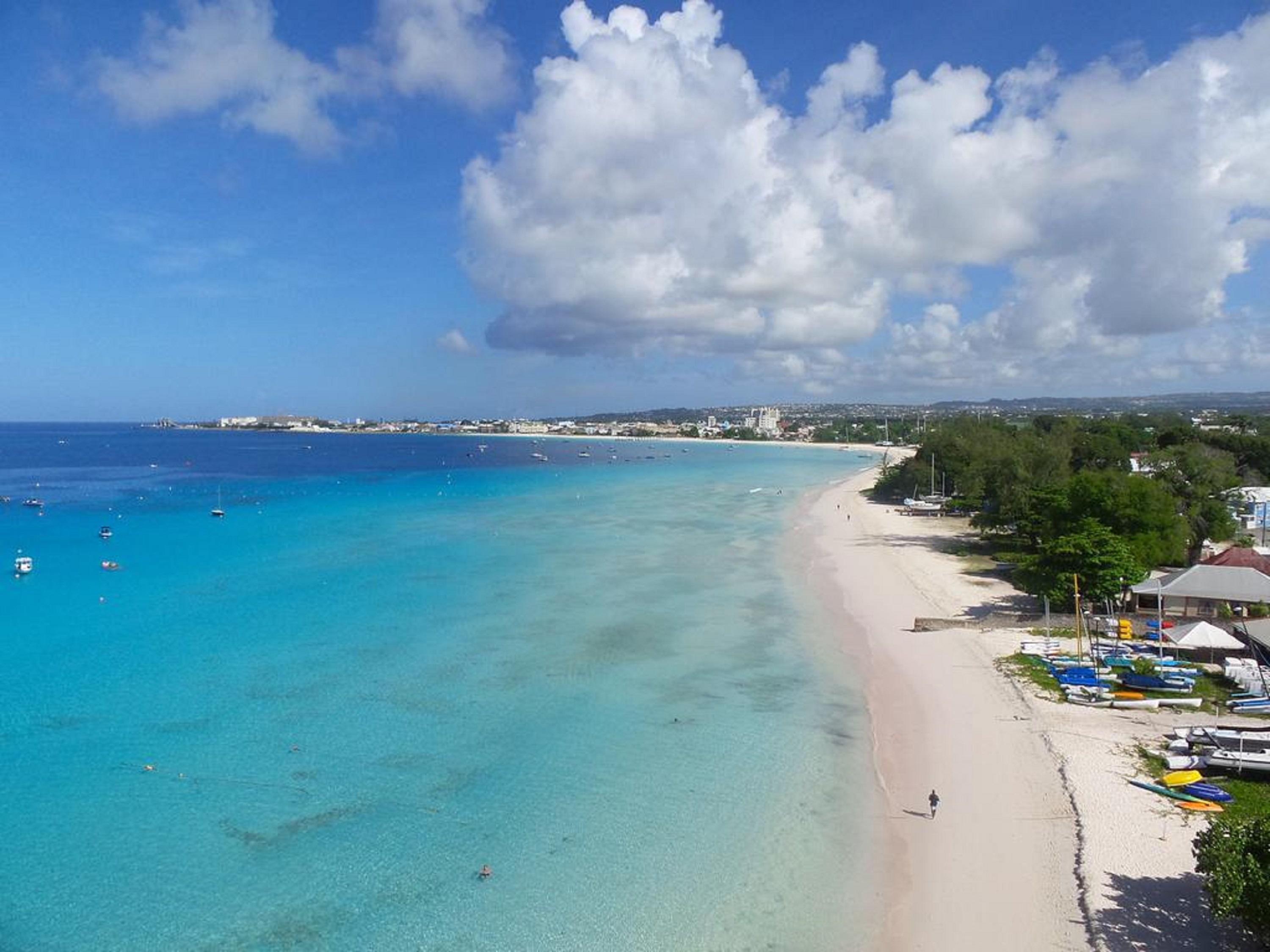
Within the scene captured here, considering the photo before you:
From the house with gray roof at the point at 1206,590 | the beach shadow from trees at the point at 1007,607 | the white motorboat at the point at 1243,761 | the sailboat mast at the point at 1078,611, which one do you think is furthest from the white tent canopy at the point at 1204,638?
the white motorboat at the point at 1243,761

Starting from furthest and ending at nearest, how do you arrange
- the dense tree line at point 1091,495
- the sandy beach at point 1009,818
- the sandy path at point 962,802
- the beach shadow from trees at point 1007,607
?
the beach shadow from trees at point 1007,607
the dense tree line at point 1091,495
the sandy path at point 962,802
the sandy beach at point 1009,818

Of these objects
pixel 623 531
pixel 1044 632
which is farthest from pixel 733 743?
pixel 623 531

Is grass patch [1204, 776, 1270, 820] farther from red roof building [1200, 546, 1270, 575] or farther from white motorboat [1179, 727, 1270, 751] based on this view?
red roof building [1200, 546, 1270, 575]

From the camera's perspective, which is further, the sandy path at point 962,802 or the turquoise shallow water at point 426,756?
the turquoise shallow water at point 426,756

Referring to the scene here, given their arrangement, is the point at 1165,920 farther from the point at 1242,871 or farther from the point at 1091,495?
the point at 1091,495

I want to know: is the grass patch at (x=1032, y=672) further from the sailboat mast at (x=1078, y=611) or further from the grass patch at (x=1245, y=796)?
the grass patch at (x=1245, y=796)

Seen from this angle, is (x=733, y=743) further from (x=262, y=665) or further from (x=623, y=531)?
(x=623, y=531)

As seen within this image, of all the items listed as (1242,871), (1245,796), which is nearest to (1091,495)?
(1245,796)
